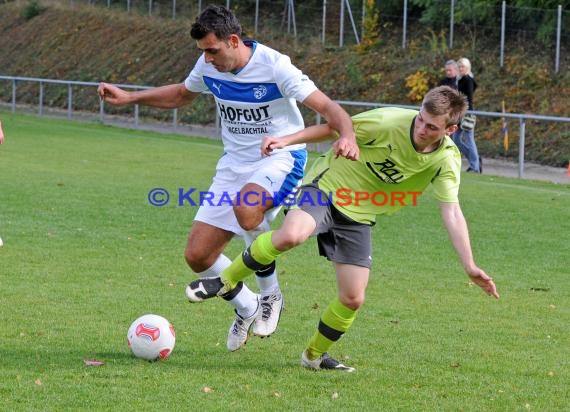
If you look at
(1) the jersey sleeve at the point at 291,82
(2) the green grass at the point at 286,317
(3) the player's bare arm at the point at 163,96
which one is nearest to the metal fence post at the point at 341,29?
(2) the green grass at the point at 286,317

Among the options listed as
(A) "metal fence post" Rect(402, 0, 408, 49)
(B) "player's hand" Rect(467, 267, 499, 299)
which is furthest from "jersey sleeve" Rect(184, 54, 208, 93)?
(A) "metal fence post" Rect(402, 0, 408, 49)

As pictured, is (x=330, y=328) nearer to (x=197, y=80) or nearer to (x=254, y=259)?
(x=254, y=259)

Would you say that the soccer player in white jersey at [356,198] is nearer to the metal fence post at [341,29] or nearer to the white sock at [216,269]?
the white sock at [216,269]

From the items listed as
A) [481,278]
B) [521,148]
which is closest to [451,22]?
[521,148]

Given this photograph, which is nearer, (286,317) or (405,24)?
(286,317)

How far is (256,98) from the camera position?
750 centimetres

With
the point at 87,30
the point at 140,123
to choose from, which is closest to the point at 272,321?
the point at 140,123

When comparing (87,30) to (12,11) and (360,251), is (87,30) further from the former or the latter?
(360,251)

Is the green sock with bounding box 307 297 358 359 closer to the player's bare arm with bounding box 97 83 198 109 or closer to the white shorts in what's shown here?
the white shorts

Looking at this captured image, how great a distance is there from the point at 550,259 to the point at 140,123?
22.4m

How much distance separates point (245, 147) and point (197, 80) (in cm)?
59

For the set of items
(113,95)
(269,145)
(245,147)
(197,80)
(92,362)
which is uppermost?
(197,80)

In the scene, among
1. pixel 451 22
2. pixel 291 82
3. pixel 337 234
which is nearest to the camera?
pixel 337 234

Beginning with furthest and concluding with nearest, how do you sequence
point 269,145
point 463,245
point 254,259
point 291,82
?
1. point 291,82
2. point 254,259
3. point 269,145
4. point 463,245
